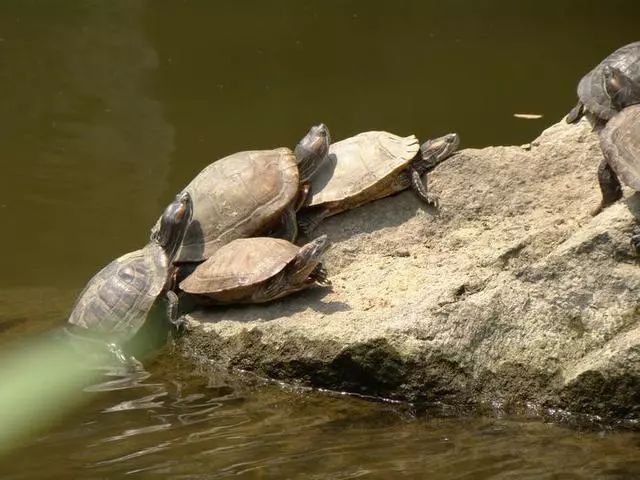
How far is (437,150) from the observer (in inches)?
233

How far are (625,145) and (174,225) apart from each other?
244cm

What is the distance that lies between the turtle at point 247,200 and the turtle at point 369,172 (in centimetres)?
11

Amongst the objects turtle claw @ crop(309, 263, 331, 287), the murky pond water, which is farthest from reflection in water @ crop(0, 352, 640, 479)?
turtle claw @ crop(309, 263, 331, 287)

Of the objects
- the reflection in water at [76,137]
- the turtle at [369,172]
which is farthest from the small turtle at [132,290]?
the reflection in water at [76,137]

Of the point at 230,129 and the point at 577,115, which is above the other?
the point at 230,129

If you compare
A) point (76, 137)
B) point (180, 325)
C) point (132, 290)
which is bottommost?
point (180, 325)

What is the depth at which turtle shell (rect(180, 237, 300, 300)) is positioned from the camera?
5.05m

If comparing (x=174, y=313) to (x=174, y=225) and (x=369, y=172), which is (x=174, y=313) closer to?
(x=174, y=225)

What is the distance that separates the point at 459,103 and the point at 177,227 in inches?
205

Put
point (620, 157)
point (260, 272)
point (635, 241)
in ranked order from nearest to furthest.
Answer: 1. point (635, 241)
2. point (620, 157)
3. point (260, 272)

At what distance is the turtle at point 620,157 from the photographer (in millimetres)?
4714

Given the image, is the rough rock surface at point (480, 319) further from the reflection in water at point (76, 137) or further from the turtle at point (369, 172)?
the reflection in water at point (76, 137)

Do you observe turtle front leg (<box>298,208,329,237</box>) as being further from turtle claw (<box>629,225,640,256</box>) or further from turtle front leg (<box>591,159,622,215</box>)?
turtle claw (<box>629,225,640,256</box>)

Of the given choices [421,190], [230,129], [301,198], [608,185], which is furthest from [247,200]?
[230,129]
